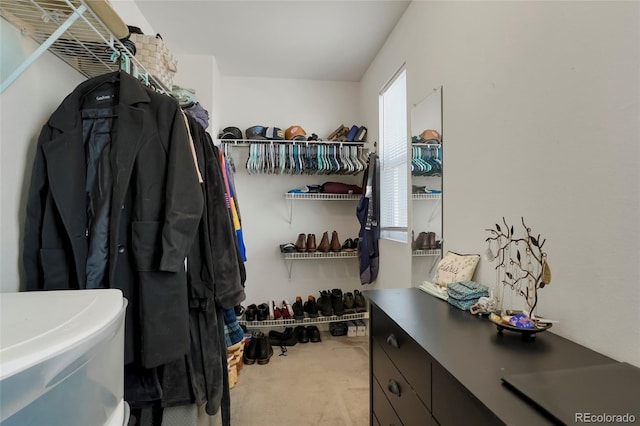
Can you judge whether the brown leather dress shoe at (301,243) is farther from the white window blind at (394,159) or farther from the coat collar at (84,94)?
the coat collar at (84,94)

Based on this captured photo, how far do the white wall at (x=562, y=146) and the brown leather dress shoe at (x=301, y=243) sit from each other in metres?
1.70

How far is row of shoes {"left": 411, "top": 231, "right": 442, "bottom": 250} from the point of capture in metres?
1.76

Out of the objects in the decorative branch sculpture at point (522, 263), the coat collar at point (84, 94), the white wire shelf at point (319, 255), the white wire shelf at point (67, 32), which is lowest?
the white wire shelf at point (319, 255)

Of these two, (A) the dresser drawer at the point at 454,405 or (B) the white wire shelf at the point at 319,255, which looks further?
(B) the white wire shelf at the point at 319,255

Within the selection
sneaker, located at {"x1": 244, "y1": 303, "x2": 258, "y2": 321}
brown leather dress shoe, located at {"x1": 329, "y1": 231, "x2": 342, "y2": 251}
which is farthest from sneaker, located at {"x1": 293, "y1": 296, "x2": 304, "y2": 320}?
brown leather dress shoe, located at {"x1": 329, "y1": 231, "x2": 342, "y2": 251}

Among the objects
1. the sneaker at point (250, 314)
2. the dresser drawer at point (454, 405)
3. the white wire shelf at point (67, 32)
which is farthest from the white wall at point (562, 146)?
the sneaker at point (250, 314)

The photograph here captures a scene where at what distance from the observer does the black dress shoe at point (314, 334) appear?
293cm

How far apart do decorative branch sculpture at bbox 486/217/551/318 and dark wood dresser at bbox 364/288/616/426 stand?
0.16 m

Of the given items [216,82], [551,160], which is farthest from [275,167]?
[551,160]

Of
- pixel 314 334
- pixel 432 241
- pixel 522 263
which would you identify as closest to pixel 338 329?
pixel 314 334

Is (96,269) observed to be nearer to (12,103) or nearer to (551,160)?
(12,103)

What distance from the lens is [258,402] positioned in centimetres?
198

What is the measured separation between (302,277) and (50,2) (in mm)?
2733

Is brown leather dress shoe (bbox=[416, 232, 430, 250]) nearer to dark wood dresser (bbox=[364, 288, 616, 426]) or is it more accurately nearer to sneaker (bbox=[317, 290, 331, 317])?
dark wood dresser (bbox=[364, 288, 616, 426])
